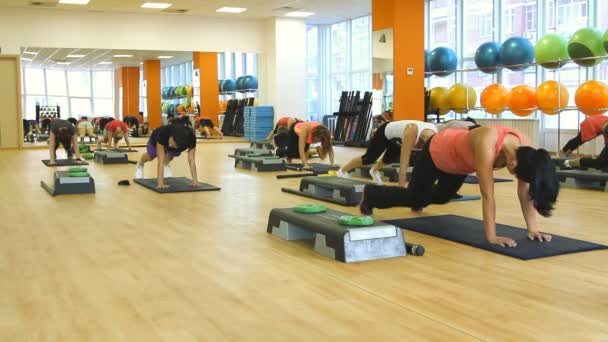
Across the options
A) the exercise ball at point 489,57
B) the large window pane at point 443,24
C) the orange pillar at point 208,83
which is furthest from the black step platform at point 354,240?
the orange pillar at point 208,83

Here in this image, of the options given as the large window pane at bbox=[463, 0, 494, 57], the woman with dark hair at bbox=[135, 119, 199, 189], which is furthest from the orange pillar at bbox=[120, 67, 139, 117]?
the woman with dark hair at bbox=[135, 119, 199, 189]

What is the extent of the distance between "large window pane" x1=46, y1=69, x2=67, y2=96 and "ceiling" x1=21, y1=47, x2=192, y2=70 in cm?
34

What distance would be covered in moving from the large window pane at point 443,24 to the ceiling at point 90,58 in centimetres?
614

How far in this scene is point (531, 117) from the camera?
422 inches

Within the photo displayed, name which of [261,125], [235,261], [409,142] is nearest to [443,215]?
[409,142]

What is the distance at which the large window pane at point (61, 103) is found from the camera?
17.2m

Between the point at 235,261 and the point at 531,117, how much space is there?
8448 millimetres

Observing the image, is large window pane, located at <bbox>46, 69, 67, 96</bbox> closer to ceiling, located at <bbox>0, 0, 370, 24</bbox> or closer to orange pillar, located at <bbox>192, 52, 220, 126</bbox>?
orange pillar, located at <bbox>192, 52, 220, 126</bbox>

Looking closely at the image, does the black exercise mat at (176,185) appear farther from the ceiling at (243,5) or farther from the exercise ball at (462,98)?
the ceiling at (243,5)

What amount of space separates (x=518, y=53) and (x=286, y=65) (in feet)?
22.1

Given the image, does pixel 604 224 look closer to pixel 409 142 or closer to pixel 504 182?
pixel 409 142

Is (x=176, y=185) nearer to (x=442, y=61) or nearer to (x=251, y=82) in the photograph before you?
(x=442, y=61)

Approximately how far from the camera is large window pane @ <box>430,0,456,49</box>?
480 inches

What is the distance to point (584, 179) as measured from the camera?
Result: 20.7 ft
